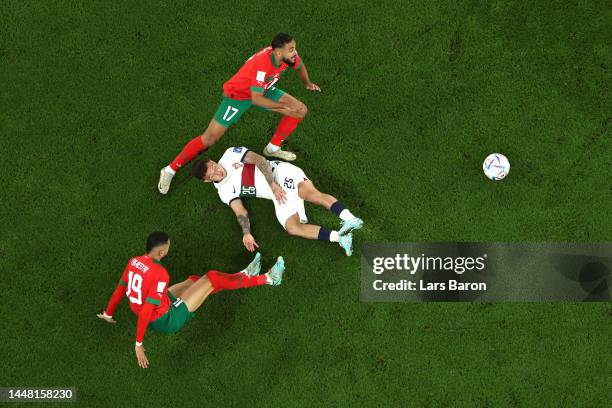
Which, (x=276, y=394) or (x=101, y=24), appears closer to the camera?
(x=276, y=394)

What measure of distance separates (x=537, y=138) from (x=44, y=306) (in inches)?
275

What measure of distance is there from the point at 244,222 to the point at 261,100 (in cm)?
160

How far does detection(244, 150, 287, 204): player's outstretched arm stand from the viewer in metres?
8.02

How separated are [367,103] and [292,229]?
2.05 m

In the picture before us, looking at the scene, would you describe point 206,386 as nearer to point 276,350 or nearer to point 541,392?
point 276,350

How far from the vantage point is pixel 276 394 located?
8.43 meters

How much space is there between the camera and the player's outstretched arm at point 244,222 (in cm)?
819

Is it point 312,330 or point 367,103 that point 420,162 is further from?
point 312,330

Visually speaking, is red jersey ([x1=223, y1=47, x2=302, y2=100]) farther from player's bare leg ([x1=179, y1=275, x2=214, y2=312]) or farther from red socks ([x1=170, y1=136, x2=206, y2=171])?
player's bare leg ([x1=179, y1=275, x2=214, y2=312])

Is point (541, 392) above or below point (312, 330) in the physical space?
below

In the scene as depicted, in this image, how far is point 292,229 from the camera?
8406 mm

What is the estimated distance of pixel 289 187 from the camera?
328 inches

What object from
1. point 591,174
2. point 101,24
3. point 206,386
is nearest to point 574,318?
point 591,174

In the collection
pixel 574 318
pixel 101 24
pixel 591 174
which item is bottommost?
pixel 574 318
